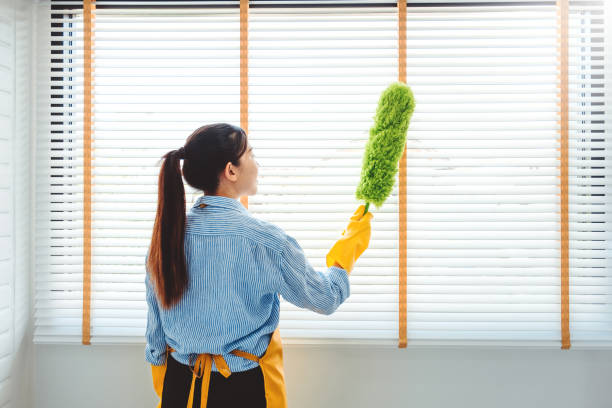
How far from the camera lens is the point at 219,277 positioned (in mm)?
1084

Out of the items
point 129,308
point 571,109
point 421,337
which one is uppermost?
point 571,109

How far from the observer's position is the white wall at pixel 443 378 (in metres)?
1.68

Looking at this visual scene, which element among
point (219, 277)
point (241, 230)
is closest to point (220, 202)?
point (241, 230)

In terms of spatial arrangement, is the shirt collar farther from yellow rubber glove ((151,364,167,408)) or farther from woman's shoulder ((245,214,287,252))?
yellow rubber glove ((151,364,167,408))

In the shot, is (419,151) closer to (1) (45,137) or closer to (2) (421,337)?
(2) (421,337)

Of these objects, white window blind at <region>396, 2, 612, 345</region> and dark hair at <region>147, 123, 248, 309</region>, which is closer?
dark hair at <region>147, 123, 248, 309</region>

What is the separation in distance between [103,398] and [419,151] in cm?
166

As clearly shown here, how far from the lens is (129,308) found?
166 centimetres

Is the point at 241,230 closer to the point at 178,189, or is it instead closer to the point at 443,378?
the point at 178,189

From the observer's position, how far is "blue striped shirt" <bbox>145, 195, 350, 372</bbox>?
1084 mm

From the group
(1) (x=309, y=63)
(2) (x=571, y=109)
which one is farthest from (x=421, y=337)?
(1) (x=309, y=63)

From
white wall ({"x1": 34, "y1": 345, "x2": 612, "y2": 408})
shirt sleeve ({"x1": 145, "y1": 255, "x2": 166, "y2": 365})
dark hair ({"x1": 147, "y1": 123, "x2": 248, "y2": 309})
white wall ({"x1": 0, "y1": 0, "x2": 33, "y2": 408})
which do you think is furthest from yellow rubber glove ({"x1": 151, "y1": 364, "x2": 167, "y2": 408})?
white wall ({"x1": 0, "y1": 0, "x2": 33, "y2": 408})

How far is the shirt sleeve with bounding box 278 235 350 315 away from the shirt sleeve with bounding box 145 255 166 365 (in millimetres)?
387

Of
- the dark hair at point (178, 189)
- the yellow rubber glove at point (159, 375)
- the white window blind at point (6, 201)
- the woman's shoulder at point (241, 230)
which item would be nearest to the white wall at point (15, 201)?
the white window blind at point (6, 201)
